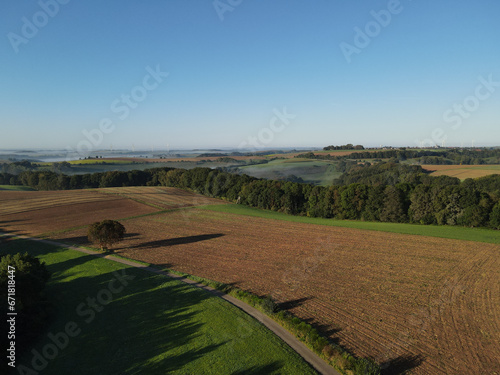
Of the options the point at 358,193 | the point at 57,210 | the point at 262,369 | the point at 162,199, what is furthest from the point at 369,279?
the point at 57,210

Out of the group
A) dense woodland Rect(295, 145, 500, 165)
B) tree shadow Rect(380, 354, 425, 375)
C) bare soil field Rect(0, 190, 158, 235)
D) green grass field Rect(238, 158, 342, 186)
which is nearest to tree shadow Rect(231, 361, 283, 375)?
tree shadow Rect(380, 354, 425, 375)

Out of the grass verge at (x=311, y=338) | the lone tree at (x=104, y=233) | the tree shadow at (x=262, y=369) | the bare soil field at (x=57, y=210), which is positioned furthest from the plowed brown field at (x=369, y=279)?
the tree shadow at (x=262, y=369)

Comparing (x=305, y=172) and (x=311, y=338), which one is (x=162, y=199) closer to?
(x=311, y=338)

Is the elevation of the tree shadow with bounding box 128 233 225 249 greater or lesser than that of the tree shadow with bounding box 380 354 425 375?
lesser

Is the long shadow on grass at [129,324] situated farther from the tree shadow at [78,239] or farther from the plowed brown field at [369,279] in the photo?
the tree shadow at [78,239]

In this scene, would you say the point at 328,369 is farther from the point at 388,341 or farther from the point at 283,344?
the point at 388,341

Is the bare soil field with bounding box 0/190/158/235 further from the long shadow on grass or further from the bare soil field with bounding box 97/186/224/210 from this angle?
the long shadow on grass
